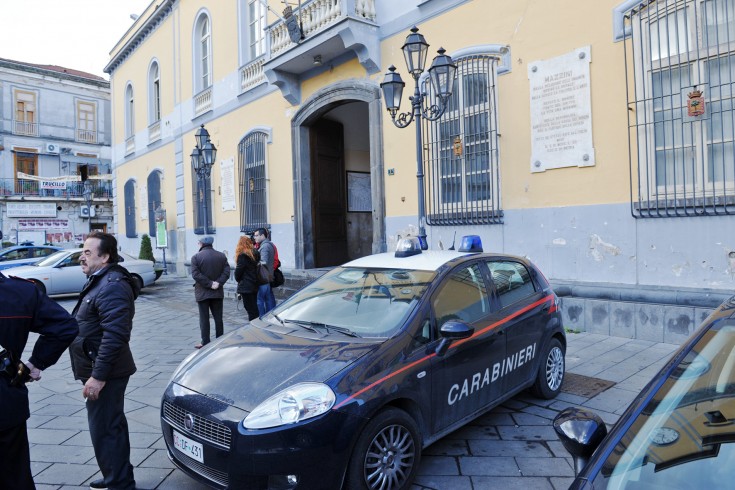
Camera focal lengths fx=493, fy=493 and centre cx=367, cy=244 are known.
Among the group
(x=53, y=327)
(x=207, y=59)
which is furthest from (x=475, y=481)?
(x=207, y=59)

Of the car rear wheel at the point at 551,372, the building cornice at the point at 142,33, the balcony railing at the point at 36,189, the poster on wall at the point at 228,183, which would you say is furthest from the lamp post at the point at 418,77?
the balcony railing at the point at 36,189

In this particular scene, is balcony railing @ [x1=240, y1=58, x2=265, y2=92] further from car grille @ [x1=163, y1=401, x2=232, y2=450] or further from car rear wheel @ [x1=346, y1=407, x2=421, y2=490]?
car rear wheel @ [x1=346, y1=407, x2=421, y2=490]

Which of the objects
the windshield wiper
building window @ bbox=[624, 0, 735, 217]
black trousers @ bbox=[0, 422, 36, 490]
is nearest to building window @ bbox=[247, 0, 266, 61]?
building window @ bbox=[624, 0, 735, 217]

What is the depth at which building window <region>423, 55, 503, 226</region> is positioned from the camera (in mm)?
7996

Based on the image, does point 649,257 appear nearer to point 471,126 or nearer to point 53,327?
point 471,126

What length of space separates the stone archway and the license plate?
23.0 ft

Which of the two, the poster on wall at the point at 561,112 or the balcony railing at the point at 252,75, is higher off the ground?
the balcony railing at the point at 252,75

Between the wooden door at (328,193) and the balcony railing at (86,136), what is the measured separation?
29.8 m

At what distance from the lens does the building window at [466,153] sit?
26.2 feet

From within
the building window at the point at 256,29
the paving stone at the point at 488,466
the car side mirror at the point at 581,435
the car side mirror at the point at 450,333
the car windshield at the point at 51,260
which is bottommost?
the paving stone at the point at 488,466

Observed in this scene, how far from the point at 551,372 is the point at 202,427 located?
317 centimetres

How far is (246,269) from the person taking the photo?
7.52 metres

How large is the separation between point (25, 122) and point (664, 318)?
1499 inches

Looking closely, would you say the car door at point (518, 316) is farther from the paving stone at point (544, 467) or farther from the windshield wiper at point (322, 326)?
the windshield wiper at point (322, 326)
